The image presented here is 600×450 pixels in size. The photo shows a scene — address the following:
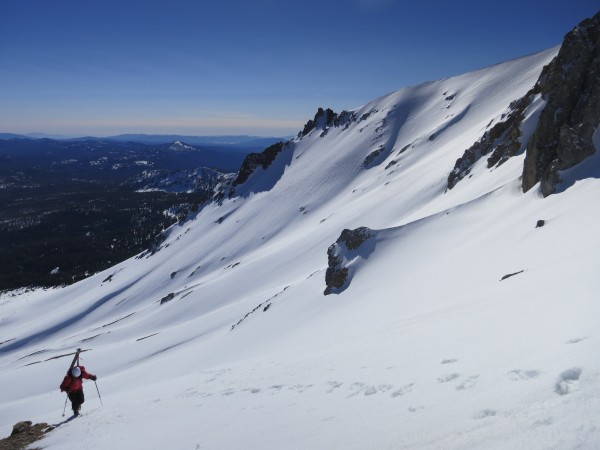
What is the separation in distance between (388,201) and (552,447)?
52.2 m

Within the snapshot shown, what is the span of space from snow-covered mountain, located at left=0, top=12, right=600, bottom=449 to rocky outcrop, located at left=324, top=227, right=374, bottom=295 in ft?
0.42

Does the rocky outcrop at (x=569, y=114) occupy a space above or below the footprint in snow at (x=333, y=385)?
above

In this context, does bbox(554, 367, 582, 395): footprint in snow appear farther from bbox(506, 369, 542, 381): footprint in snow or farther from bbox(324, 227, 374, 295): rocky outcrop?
bbox(324, 227, 374, 295): rocky outcrop

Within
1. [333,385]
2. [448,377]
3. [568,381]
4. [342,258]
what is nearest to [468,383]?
[448,377]

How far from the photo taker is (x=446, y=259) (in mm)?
22641

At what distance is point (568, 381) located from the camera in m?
5.77

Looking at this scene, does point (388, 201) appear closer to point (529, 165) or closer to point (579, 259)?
point (529, 165)

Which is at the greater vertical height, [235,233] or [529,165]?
[529,165]

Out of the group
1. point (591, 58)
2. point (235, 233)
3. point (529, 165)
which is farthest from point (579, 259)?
point (235, 233)

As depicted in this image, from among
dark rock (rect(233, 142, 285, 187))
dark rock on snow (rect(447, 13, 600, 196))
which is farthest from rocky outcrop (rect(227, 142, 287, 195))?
dark rock on snow (rect(447, 13, 600, 196))

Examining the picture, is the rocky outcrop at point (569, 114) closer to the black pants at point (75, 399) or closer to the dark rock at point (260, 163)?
the black pants at point (75, 399)

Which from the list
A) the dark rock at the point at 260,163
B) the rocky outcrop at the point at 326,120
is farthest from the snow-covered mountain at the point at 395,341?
the dark rock at the point at 260,163

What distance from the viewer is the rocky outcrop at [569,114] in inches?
914

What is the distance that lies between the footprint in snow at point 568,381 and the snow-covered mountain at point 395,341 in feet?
0.08
